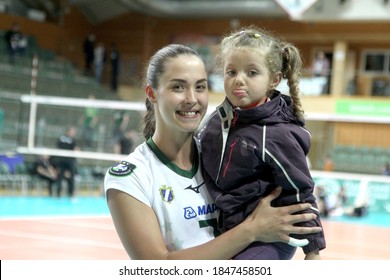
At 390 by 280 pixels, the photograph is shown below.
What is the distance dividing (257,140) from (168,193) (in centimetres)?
40

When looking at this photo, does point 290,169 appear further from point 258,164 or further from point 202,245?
point 202,245

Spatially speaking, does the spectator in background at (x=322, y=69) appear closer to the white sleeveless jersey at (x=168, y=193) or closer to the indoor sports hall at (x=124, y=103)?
the indoor sports hall at (x=124, y=103)

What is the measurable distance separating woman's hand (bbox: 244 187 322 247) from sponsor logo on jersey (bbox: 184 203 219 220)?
0.61 ft

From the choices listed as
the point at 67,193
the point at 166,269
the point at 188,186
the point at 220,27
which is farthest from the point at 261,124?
the point at 220,27

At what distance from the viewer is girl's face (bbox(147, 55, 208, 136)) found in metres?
2.53

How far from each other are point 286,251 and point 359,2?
21.3m

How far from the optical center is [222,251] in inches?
95.0

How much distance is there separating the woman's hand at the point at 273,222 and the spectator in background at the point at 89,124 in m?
12.0

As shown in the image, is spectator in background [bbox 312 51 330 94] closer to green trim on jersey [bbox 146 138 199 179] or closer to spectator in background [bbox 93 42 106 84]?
spectator in background [bbox 93 42 106 84]

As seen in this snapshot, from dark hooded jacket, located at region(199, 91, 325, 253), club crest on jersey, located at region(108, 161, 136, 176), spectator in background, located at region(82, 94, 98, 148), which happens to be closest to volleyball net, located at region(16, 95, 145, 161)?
spectator in background, located at region(82, 94, 98, 148)

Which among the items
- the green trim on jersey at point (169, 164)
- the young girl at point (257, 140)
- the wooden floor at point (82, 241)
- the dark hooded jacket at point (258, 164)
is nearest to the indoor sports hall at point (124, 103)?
the wooden floor at point (82, 241)

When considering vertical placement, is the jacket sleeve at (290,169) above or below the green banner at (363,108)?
above

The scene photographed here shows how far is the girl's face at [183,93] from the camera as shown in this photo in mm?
2531

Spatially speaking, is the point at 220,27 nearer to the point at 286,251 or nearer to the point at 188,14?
the point at 188,14
